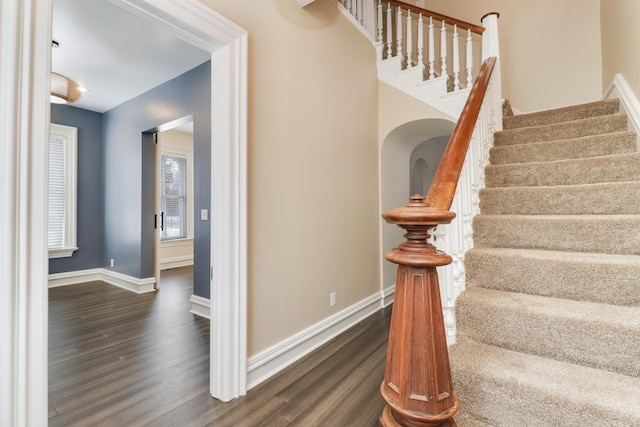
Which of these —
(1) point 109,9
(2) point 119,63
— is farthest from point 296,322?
(2) point 119,63

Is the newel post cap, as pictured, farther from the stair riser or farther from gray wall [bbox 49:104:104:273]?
gray wall [bbox 49:104:104:273]

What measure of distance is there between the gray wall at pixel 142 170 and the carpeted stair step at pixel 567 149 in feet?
9.38

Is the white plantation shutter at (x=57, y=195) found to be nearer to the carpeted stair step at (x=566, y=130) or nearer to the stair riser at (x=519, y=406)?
the stair riser at (x=519, y=406)

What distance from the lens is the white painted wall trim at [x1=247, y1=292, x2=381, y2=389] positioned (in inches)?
74.8

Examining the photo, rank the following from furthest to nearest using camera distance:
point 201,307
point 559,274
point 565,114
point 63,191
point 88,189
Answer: point 88,189
point 63,191
point 201,307
point 565,114
point 559,274

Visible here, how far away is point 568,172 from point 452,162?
Result: 54.2 inches

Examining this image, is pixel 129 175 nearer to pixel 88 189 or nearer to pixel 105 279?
pixel 88 189

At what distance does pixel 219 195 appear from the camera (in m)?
1.72

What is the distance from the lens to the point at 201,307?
3297 millimetres

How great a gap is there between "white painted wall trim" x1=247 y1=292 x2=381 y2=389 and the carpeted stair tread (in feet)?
3.94

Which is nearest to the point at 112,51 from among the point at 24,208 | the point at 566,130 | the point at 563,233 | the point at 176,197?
the point at 24,208

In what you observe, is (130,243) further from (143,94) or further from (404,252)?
(404,252)

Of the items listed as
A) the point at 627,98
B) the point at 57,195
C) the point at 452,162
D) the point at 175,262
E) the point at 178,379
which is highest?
the point at 627,98

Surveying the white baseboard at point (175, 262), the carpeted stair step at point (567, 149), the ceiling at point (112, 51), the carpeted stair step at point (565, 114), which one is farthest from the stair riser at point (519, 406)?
the white baseboard at point (175, 262)
